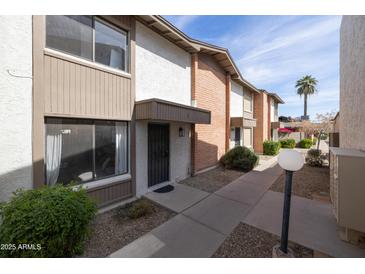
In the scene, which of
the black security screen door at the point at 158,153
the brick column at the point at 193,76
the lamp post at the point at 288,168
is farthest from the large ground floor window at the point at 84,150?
the lamp post at the point at 288,168

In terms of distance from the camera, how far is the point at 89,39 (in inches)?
181

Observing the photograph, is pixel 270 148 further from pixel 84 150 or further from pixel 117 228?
pixel 84 150

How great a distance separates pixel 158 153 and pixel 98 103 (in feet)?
9.38

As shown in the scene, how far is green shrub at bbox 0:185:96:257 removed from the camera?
8.54ft

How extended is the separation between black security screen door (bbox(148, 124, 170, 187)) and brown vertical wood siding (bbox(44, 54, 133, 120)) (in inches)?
52.1

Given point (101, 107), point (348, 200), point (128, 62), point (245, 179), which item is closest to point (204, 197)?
point (245, 179)

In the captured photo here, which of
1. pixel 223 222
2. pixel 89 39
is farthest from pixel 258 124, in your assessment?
pixel 89 39

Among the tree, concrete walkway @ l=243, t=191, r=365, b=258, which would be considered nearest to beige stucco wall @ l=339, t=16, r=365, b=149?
concrete walkway @ l=243, t=191, r=365, b=258

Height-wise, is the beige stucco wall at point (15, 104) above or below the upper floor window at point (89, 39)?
below

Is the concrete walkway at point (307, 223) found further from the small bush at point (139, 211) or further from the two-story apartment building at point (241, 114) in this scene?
the two-story apartment building at point (241, 114)

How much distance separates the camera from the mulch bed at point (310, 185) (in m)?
5.93

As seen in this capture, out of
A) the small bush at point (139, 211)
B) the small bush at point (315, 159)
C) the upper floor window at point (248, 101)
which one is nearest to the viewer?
the small bush at point (139, 211)

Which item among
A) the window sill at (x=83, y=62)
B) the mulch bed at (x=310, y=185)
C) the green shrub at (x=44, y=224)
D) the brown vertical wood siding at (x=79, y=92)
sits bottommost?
the mulch bed at (x=310, y=185)

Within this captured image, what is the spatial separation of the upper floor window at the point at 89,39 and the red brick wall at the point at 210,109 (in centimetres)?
390
